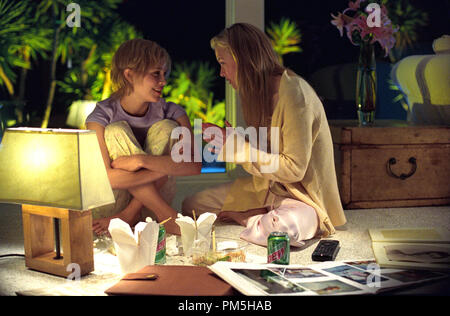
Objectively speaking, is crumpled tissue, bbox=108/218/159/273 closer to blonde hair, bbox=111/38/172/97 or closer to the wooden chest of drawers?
blonde hair, bbox=111/38/172/97

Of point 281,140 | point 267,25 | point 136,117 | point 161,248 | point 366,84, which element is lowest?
point 161,248

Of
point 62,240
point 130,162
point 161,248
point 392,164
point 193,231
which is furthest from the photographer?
point 392,164

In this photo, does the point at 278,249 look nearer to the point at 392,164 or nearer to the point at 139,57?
the point at 139,57

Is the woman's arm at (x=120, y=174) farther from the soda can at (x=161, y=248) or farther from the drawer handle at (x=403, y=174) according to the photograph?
the drawer handle at (x=403, y=174)

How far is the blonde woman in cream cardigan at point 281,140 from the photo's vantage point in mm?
2277

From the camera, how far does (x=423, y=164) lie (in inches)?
122

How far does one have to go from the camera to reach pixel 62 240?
1.90 m

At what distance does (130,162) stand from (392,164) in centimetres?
138

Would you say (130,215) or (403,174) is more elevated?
(403,174)

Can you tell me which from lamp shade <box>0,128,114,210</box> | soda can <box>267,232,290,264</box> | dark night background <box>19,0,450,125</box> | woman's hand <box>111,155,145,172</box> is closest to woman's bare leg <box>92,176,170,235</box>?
woman's hand <box>111,155,145,172</box>

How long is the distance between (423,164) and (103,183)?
1.86m

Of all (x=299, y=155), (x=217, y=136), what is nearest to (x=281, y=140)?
(x=299, y=155)

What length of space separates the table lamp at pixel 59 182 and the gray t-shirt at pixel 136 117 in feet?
2.08
